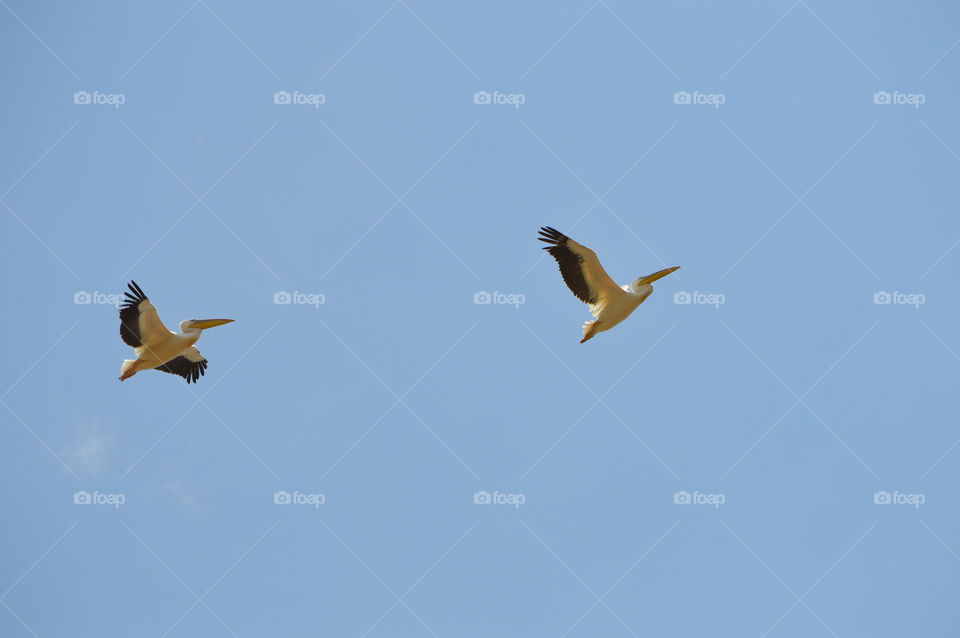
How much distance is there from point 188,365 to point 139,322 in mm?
2672

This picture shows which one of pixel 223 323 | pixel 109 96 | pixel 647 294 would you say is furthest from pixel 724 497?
pixel 109 96

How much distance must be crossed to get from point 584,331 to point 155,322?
7482mm

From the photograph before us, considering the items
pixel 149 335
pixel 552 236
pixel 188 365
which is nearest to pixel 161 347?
pixel 149 335

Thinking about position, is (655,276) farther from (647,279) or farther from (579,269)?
(579,269)

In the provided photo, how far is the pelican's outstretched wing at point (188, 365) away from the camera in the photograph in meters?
22.7

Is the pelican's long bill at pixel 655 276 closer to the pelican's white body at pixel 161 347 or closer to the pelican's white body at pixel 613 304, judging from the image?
the pelican's white body at pixel 613 304

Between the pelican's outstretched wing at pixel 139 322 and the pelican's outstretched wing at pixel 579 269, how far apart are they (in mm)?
6747

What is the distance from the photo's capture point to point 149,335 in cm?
2067

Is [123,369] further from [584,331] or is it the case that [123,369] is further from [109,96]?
[584,331]

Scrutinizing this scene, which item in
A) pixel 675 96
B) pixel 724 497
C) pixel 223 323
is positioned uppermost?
pixel 675 96

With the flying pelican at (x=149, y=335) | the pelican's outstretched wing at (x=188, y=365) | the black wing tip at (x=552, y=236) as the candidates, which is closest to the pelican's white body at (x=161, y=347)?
the flying pelican at (x=149, y=335)

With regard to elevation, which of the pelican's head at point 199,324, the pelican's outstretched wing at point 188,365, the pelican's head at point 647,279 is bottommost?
the pelican's outstretched wing at point 188,365

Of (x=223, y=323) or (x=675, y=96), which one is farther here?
(x=675, y=96)

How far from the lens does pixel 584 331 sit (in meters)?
21.6
